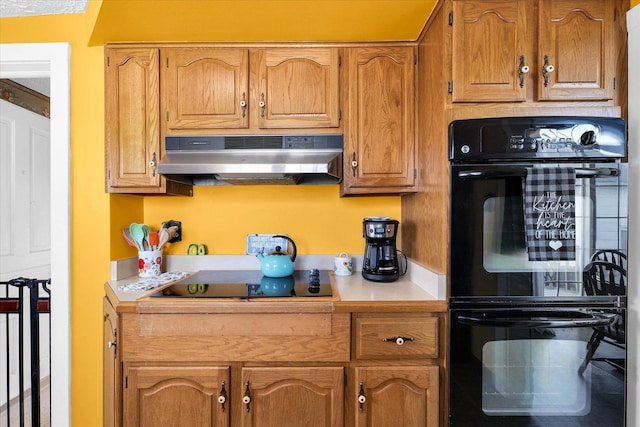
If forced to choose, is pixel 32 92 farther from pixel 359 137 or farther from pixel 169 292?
pixel 359 137

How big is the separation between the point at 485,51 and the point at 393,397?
4.88 ft

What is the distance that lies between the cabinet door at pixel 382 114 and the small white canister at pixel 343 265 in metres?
0.53

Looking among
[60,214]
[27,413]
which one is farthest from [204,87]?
[27,413]

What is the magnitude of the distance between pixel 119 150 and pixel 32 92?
160 centimetres

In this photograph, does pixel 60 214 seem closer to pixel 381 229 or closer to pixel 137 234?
pixel 137 234

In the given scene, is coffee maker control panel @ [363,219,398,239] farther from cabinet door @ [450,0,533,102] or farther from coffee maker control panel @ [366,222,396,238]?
cabinet door @ [450,0,533,102]

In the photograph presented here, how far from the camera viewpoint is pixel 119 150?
71.1 inches

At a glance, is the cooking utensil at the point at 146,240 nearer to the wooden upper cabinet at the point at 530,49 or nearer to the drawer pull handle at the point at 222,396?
the drawer pull handle at the point at 222,396

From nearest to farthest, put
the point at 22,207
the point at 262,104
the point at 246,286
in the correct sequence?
1. the point at 246,286
2. the point at 262,104
3. the point at 22,207

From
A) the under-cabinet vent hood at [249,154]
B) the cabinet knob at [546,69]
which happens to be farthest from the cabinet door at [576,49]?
the under-cabinet vent hood at [249,154]

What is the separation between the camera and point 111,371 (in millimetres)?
1520

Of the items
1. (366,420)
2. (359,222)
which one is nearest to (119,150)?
(359,222)

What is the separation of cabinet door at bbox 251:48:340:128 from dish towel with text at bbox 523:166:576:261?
0.96 m

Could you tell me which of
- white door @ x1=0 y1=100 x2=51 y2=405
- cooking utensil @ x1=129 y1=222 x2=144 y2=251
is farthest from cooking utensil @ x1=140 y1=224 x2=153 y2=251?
white door @ x1=0 y1=100 x2=51 y2=405
